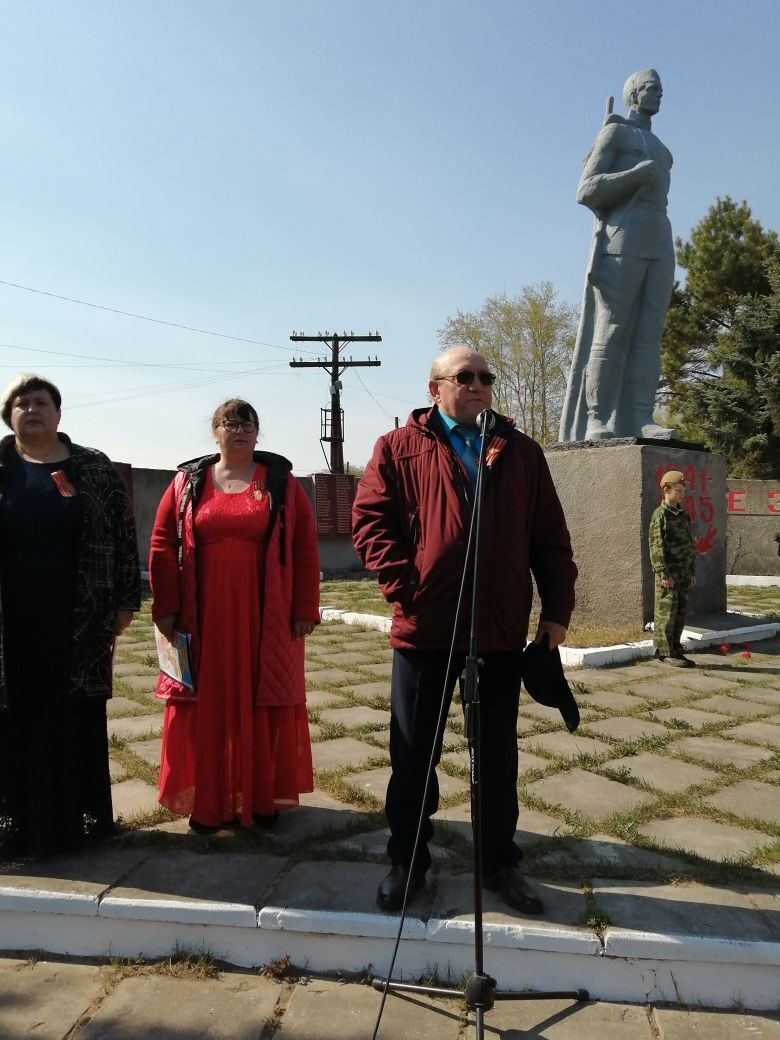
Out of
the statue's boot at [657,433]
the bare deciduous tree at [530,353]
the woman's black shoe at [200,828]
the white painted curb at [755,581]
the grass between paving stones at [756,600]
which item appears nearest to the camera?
the woman's black shoe at [200,828]

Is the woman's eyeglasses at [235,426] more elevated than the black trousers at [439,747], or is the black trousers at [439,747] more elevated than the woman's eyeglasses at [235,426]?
the woman's eyeglasses at [235,426]

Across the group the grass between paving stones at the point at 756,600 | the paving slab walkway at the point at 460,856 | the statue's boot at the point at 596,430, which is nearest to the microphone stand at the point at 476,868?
the paving slab walkway at the point at 460,856

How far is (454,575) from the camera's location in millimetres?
2475

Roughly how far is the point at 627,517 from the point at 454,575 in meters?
5.42

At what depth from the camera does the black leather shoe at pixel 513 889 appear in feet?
7.98

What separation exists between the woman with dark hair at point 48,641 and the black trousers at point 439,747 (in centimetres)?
119

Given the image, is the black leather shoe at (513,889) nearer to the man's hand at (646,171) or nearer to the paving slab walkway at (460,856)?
the paving slab walkway at (460,856)

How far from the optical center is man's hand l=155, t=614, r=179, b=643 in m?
3.17

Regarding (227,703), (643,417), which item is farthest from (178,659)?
(643,417)

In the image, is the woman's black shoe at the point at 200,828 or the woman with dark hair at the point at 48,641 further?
the woman's black shoe at the point at 200,828

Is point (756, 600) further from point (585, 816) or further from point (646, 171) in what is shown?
point (585, 816)

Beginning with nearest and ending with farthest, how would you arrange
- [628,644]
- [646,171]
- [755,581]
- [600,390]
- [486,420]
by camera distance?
1. [486,420]
2. [628,644]
3. [646,171]
4. [600,390]
5. [755,581]

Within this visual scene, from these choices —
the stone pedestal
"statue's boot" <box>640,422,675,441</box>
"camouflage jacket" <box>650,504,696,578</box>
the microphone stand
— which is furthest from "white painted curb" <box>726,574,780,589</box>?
the microphone stand

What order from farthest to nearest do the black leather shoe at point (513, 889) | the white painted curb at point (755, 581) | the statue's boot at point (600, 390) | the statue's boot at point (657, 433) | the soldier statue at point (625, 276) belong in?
the white painted curb at point (755, 581)
the statue's boot at point (600, 390)
the soldier statue at point (625, 276)
the statue's boot at point (657, 433)
the black leather shoe at point (513, 889)
